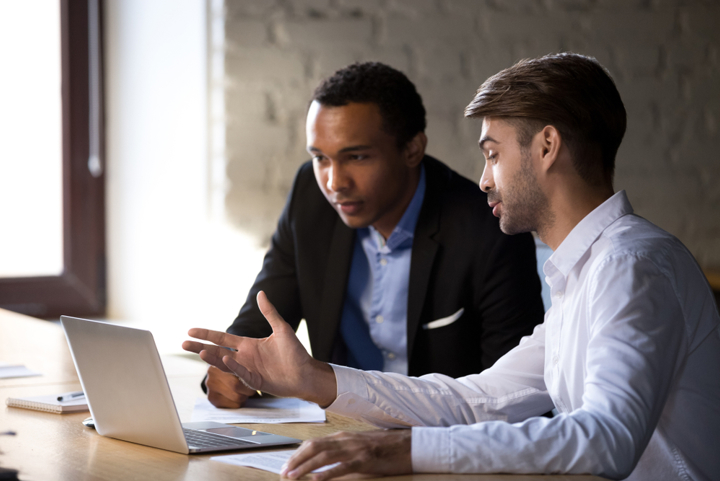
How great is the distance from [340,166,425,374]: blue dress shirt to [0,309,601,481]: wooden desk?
0.41 meters

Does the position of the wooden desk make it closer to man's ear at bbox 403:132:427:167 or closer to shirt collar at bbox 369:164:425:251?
shirt collar at bbox 369:164:425:251

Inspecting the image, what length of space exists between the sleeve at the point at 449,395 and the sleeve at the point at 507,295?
299 mm

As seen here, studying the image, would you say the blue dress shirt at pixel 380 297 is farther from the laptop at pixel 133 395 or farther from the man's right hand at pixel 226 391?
the laptop at pixel 133 395

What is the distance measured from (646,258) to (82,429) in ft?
2.56

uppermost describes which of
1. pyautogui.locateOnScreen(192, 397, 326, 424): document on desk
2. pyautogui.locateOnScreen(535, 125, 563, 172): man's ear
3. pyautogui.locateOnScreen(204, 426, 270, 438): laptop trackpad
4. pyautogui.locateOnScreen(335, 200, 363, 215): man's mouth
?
pyautogui.locateOnScreen(535, 125, 563, 172): man's ear

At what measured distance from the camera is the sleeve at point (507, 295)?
1.54 metres

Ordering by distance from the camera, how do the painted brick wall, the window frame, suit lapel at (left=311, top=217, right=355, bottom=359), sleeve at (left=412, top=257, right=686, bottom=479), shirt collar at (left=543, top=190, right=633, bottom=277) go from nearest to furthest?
sleeve at (left=412, top=257, right=686, bottom=479) → shirt collar at (left=543, top=190, right=633, bottom=277) → suit lapel at (left=311, top=217, right=355, bottom=359) → the painted brick wall → the window frame

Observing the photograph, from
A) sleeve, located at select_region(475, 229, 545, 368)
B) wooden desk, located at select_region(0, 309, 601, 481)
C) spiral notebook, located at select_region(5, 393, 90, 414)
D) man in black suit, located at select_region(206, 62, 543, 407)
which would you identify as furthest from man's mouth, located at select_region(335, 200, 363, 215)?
spiral notebook, located at select_region(5, 393, 90, 414)

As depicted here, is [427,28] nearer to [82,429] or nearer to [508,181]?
[508,181]

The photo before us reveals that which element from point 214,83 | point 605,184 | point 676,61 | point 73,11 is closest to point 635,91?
point 676,61

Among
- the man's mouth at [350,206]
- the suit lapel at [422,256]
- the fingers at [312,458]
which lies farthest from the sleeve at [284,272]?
the fingers at [312,458]

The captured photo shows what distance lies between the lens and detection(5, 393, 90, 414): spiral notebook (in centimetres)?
119

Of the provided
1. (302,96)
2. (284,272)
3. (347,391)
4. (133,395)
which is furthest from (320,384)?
(302,96)

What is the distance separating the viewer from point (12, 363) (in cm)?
156
